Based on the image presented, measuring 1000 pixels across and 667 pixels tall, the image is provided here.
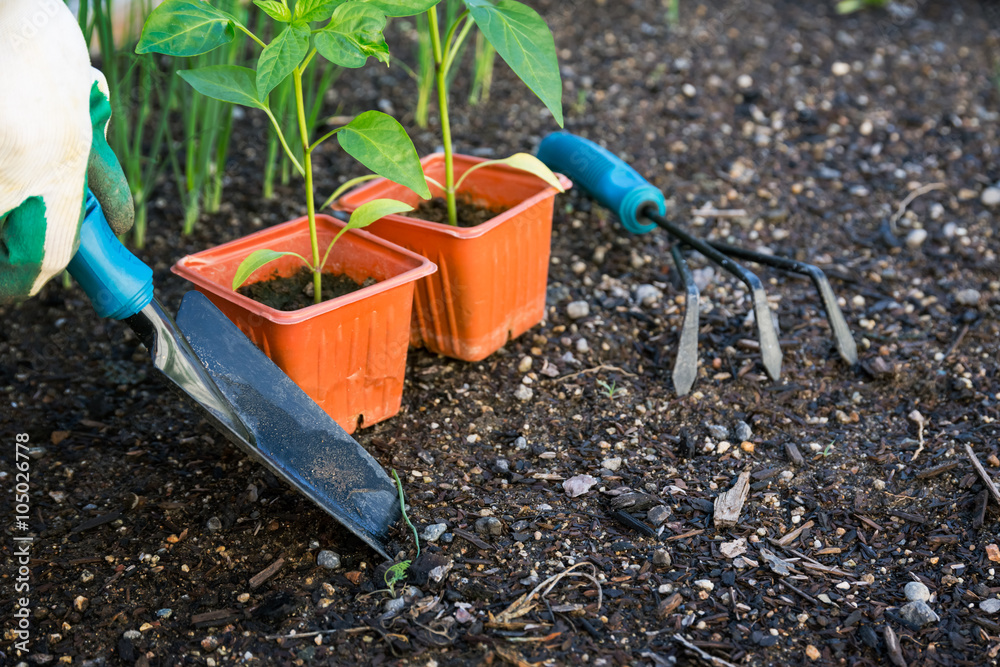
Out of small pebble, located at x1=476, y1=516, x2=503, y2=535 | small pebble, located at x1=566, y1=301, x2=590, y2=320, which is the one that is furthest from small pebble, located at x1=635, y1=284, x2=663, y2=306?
small pebble, located at x1=476, y1=516, x2=503, y2=535

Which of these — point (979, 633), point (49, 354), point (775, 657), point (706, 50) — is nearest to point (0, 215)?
point (49, 354)

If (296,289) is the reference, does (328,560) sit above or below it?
below

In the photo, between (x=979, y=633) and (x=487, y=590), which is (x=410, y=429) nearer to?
(x=487, y=590)

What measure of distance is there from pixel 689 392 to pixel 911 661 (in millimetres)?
599

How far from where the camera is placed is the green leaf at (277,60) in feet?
3.49

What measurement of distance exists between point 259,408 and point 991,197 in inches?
75.7

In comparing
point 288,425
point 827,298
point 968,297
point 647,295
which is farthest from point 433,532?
point 968,297

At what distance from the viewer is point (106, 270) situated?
3.50 feet

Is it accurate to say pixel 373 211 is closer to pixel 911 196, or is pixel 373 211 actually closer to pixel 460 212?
pixel 460 212

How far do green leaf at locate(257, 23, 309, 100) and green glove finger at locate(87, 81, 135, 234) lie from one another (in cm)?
20

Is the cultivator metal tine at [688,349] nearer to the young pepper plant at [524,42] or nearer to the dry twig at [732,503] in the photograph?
the dry twig at [732,503]

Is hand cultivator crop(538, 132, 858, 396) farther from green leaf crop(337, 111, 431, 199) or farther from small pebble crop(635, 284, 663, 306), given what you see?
green leaf crop(337, 111, 431, 199)

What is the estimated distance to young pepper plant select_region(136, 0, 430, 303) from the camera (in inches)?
42.6

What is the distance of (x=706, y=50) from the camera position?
8.54 feet
